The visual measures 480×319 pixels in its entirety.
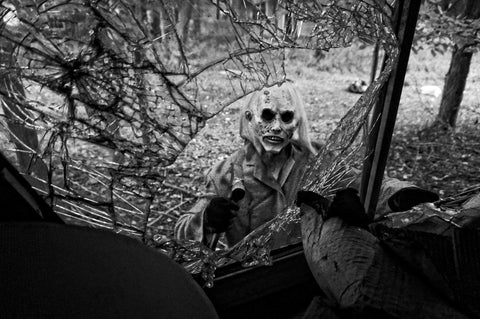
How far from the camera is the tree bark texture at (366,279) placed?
0.63m

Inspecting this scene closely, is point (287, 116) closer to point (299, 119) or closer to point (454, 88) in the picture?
point (299, 119)

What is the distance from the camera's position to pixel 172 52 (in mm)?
740

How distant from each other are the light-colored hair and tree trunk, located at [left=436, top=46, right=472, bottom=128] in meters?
1.88

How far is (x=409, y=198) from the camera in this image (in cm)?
123

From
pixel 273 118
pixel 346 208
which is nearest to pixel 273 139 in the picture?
pixel 273 118

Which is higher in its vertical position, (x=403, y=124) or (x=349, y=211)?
(x=349, y=211)

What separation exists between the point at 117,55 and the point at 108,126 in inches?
6.0

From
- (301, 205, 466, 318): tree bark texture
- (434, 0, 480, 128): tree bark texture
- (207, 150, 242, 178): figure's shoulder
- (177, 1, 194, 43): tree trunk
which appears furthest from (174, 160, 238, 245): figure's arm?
(434, 0, 480, 128): tree bark texture

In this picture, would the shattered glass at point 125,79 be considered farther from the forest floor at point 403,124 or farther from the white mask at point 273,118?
the white mask at point 273,118

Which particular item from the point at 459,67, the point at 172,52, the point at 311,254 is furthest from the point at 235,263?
the point at 459,67

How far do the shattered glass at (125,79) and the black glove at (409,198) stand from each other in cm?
49

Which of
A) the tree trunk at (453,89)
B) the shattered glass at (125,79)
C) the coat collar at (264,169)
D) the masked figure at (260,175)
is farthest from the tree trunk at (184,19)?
the tree trunk at (453,89)

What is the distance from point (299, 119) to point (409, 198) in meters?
0.46

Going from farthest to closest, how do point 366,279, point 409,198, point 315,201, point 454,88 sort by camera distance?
point 454,88
point 409,198
point 315,201
point 366,279
